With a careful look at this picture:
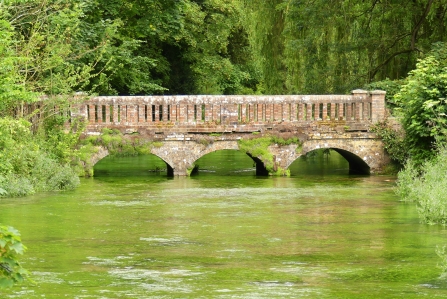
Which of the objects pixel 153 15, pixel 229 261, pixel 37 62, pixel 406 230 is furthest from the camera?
pixel 153 15

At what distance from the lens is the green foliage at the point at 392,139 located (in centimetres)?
2262

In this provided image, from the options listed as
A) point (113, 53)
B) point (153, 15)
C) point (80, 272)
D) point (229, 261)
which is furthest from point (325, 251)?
point (153, 15)

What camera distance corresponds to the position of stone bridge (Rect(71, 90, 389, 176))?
22.3 metres

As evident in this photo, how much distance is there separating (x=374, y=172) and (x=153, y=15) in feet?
28.9

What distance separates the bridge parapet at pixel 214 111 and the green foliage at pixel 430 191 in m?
3.74

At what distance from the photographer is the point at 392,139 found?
74.8 feet

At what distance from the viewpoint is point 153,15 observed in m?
28.1

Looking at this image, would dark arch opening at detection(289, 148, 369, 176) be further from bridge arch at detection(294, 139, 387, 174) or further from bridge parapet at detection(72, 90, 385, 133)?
bridge parapet at detection(72, 90, 385, 133)

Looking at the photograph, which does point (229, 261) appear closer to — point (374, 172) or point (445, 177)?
point (445, 177)

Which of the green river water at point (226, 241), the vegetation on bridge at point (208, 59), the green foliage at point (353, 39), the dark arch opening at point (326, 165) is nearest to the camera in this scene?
the green river water at point (226, 241)

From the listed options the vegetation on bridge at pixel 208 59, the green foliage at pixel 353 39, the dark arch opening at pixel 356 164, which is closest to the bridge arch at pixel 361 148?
the dark arch opening at pixel 356 164

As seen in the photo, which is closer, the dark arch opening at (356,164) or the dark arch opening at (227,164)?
the dark arch opening at (356,164)

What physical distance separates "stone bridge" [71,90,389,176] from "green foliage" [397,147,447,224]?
10.7 feet

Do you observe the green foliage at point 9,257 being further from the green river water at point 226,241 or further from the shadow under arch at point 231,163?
the shadow under arch at point 231,163
